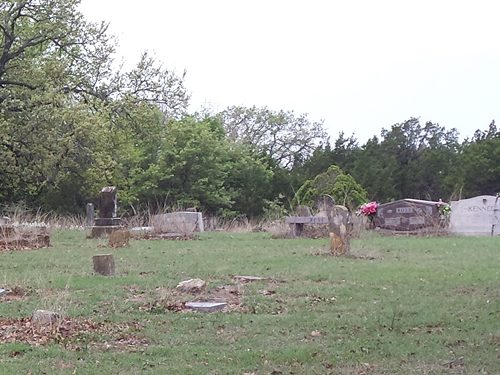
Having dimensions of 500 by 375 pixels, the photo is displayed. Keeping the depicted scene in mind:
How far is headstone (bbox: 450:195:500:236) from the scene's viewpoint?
2655 cm

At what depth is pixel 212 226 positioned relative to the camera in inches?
1187

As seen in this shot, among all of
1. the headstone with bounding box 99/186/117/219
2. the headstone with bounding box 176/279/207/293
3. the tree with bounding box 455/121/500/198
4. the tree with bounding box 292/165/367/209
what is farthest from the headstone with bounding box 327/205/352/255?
the tree with bounding box 455/121/500/198

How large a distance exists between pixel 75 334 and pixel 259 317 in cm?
Result: 216

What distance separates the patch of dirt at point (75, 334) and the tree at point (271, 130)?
52915 mm

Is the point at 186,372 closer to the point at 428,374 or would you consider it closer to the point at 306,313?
the point at 428,374

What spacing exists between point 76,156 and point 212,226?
6.20 m

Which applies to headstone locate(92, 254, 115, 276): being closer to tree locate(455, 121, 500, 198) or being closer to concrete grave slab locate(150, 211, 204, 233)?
concrete grave slab locate(150, 211, 204, 233)

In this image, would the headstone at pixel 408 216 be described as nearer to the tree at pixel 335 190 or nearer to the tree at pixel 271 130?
the tree at pixel 335 190

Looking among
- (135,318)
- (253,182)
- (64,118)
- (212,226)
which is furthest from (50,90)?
(135,318)

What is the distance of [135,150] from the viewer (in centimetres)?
3931

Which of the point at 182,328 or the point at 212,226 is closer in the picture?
the point at 182,328

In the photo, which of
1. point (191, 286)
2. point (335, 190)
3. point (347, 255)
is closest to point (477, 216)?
point (335, 190)

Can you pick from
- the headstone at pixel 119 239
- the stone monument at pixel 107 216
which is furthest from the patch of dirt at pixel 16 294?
the stone monument at pixel 107 216

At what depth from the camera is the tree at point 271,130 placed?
61.2 m
